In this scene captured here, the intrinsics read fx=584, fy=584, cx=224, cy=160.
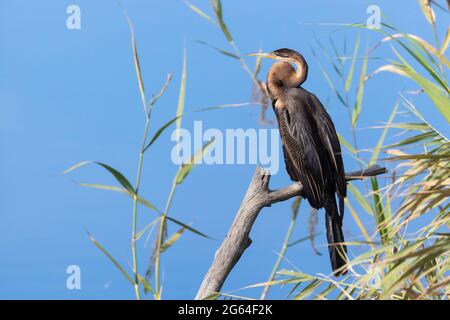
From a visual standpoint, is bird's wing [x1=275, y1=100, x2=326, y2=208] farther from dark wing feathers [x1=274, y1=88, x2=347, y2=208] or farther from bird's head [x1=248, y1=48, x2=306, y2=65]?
bird's head [x1=248, y1=48, x2=306, y2=65]

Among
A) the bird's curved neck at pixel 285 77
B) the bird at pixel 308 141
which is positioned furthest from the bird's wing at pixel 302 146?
the bird's curved neck at pixel 285 77

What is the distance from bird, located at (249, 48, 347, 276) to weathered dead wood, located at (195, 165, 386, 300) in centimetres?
18

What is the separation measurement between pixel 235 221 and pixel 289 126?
0.71m

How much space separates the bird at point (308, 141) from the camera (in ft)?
10.2

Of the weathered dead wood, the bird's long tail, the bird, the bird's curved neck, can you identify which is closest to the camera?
the weathered dead wood

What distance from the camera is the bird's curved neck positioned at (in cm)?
344

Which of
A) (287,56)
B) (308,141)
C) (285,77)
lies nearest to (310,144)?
(308,141)

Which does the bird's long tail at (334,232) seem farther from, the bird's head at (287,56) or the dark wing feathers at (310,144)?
the bird's head at (287,56)

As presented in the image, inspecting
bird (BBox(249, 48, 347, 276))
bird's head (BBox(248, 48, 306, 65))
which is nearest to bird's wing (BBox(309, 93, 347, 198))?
bird (BBox(249, 48, 347, 276))

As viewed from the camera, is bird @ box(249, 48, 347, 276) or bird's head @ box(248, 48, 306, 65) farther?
bird's head @ box(248, 48, 306, 65)

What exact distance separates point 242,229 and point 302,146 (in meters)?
0.68

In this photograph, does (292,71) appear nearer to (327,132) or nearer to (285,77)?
(285,77)
